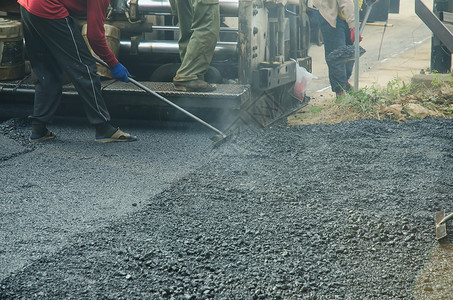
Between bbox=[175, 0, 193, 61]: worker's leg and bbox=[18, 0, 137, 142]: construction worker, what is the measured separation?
0.76 m

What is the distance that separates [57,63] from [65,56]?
273mm

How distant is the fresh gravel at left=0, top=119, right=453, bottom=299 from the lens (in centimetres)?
236

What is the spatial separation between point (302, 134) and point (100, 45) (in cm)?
186

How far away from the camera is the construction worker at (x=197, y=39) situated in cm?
482

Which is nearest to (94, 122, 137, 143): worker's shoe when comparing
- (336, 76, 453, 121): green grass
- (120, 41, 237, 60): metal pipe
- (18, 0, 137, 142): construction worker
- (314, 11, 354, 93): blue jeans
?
(18, 0, 137, 142): construction worker

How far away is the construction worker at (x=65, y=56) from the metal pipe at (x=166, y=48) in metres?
1.04

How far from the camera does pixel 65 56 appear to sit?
4.49m

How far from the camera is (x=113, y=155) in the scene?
4430 mm

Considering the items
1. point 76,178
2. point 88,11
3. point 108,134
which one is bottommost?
point 76,178

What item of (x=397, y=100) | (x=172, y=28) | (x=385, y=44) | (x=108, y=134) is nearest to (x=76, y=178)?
(x=108, y=134)

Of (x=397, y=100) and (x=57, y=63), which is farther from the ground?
(x=57, y=63)

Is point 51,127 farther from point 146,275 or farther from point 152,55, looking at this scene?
point 146,275

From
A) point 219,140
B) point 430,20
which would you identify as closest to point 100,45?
point 219,140

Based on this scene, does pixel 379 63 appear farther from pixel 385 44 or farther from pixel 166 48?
pixel 166 48
